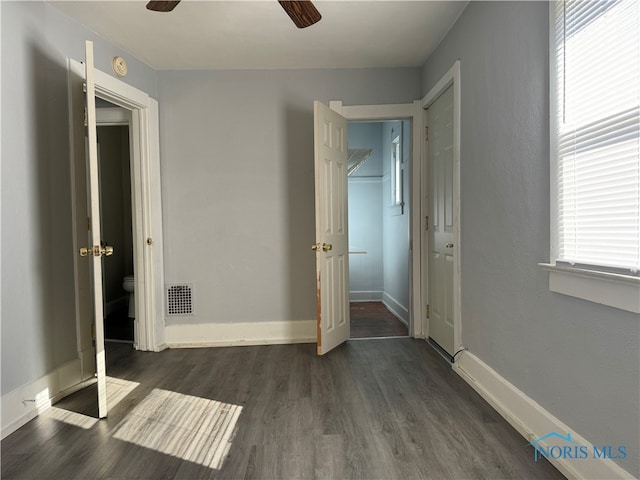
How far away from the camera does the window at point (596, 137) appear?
137 centimetres

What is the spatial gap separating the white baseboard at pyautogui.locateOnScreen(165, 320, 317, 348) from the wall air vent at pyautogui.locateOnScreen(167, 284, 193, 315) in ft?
0.44

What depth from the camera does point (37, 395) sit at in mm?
2381

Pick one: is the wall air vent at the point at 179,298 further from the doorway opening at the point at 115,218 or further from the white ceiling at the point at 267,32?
the white ceiling at the point at 267,32

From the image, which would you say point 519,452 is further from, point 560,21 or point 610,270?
point 560,21

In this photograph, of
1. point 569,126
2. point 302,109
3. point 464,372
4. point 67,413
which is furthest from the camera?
point 302,109

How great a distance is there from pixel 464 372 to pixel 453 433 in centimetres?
79

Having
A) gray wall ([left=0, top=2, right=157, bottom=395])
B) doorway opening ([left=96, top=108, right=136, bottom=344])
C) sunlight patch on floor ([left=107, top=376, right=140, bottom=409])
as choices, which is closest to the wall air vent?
sunlight patch on floor ([left=107, top=376, right=140, bottom=409])

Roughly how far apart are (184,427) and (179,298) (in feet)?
5.84

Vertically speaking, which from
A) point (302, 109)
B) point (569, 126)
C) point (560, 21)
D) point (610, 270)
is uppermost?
point (302, 109)

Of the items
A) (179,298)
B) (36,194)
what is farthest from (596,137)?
(179,298)

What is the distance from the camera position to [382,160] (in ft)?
19.0

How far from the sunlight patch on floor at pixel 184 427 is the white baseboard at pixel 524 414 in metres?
1.47

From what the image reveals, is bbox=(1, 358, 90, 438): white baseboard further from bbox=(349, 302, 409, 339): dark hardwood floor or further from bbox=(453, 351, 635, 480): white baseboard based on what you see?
bbox=(453, 351, 635, 480): white baseboard

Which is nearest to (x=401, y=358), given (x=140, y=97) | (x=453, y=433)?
(x=453, y=433)
